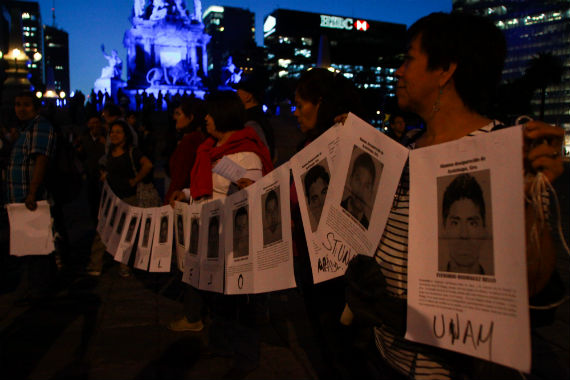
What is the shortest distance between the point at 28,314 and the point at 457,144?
4.75 metres

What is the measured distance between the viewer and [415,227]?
60.5 inches

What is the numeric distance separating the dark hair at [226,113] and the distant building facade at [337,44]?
4355 inches

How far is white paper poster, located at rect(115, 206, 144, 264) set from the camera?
15.9ft

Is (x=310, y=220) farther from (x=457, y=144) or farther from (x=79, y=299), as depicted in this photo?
(x=79, y=299)

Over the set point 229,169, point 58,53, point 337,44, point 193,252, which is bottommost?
point 193,252

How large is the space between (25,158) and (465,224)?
4.85m

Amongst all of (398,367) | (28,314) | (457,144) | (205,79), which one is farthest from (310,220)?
(205,79)

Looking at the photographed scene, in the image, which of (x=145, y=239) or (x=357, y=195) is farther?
(x=145, y=239)

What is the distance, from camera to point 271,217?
2.64m

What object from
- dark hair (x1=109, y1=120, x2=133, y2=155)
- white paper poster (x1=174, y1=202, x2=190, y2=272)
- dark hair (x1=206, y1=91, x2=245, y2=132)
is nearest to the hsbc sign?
dark hair (x1=109, y1=120, x2=133, y2=155)

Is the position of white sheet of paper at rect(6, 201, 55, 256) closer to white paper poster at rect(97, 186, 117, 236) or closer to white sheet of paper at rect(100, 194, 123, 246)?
white sheet of paper at rect(100, 194, 123, 246)

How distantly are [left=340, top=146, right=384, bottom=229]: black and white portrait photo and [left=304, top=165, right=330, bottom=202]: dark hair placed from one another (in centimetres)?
24

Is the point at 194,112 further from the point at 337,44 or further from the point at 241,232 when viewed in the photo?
the point at 337,44

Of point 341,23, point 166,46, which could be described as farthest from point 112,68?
point 341,23
